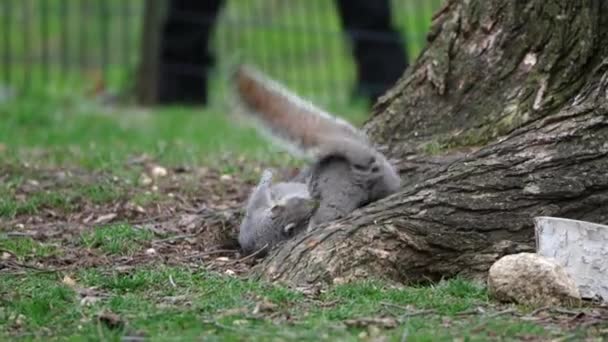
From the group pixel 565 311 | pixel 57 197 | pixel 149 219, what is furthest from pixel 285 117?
pixel 57 197

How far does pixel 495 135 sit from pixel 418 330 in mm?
1613

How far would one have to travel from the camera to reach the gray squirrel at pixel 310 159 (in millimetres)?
5445

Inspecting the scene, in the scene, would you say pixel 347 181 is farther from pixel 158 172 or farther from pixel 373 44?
pixel 373 44

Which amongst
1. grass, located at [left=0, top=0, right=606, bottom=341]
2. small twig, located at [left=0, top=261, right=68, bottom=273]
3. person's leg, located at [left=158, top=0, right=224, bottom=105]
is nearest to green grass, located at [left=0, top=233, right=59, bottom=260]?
grass, located at [left=0, top=0, right=606, bottom=341]

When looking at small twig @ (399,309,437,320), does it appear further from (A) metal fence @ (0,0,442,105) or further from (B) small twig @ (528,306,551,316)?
(A) metal fence @ (0,0,442,105)

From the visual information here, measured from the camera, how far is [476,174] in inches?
206

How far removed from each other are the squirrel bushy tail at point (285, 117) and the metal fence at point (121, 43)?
284 inches

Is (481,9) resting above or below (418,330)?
above

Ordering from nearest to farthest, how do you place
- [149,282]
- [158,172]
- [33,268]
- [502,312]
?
[502,312] → [149,282] → [33,268] → [158,172]

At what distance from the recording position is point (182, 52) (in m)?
11.7

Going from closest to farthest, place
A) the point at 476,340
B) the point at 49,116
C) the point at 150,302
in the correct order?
the point at 476,340 → the point at 150,302 → the point at 49,116

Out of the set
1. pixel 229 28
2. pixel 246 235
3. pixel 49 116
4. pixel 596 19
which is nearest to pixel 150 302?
pixel 246 235

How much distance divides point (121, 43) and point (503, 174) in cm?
883

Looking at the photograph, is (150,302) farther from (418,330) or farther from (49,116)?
(49,116)
